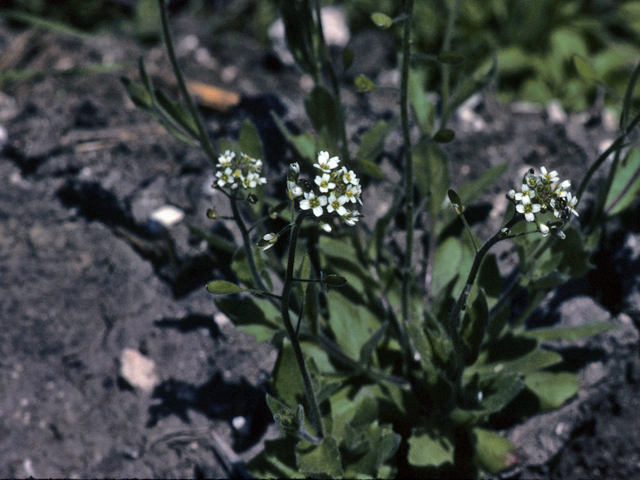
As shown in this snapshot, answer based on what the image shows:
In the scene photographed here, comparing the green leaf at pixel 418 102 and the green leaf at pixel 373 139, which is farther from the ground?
the green leaf at pixel 418 102

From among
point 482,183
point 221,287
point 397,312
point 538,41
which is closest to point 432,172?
point 482,183

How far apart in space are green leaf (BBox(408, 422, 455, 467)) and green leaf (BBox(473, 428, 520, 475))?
16 centimetres

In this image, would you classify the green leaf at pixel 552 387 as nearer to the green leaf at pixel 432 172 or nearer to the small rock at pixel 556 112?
the green leaf at pixel 432 172

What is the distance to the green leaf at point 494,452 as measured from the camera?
2.70m

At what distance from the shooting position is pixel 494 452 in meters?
2.72

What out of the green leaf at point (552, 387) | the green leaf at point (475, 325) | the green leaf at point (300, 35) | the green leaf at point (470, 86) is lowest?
the green leaf at point (552, 387)

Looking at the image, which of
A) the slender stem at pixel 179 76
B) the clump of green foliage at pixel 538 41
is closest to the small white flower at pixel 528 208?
the slender stem at pixel 179 76

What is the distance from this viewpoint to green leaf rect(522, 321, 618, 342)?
9.04 feet

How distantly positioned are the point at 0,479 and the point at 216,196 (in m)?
1.86

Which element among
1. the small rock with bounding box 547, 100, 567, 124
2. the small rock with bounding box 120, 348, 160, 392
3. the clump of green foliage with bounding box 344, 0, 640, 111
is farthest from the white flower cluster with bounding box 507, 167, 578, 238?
the clump of green foliage with bounding box 344, 0, 640, 111

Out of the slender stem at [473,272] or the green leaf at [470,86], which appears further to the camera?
the green leaf at [470,86]

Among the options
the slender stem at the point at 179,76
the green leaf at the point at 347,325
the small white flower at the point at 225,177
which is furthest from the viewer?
the green leaf at the point at 347,325

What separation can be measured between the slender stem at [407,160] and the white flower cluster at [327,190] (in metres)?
0.67

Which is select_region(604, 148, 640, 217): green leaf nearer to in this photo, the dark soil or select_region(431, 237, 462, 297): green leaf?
the dark soil
